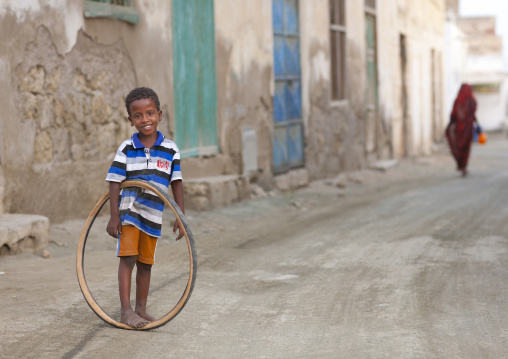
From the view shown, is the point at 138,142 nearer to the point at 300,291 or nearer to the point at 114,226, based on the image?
the point at 114,226

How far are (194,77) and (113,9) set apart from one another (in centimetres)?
187

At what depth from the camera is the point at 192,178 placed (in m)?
8.89

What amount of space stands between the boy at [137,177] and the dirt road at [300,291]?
38 centimetres

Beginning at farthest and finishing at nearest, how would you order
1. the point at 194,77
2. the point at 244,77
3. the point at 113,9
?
1. the point at 244,77
2. the point at 194,77
3. the point at 113,9

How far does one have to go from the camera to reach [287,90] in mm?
11641

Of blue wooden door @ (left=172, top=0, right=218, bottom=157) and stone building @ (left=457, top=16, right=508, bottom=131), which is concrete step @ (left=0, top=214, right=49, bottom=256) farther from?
stone building @ (left=457, top=16, right=508, bottom=131)

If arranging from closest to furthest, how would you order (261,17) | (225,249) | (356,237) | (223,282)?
(223,282)
(225,249)
(356,237)
(261,17)

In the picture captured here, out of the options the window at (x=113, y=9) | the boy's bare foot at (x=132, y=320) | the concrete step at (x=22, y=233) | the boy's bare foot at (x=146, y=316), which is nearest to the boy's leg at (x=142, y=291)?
the boy's bare foot at (x=146, y=316)

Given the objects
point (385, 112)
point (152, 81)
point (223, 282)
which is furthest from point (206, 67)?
point (385, 112)

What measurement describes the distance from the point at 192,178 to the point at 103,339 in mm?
5249

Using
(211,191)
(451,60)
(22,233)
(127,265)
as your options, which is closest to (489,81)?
(451,60)

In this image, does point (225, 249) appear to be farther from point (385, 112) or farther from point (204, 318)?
point (385, 112)

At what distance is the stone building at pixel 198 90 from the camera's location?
6.52 meters

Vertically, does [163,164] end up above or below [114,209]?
above
